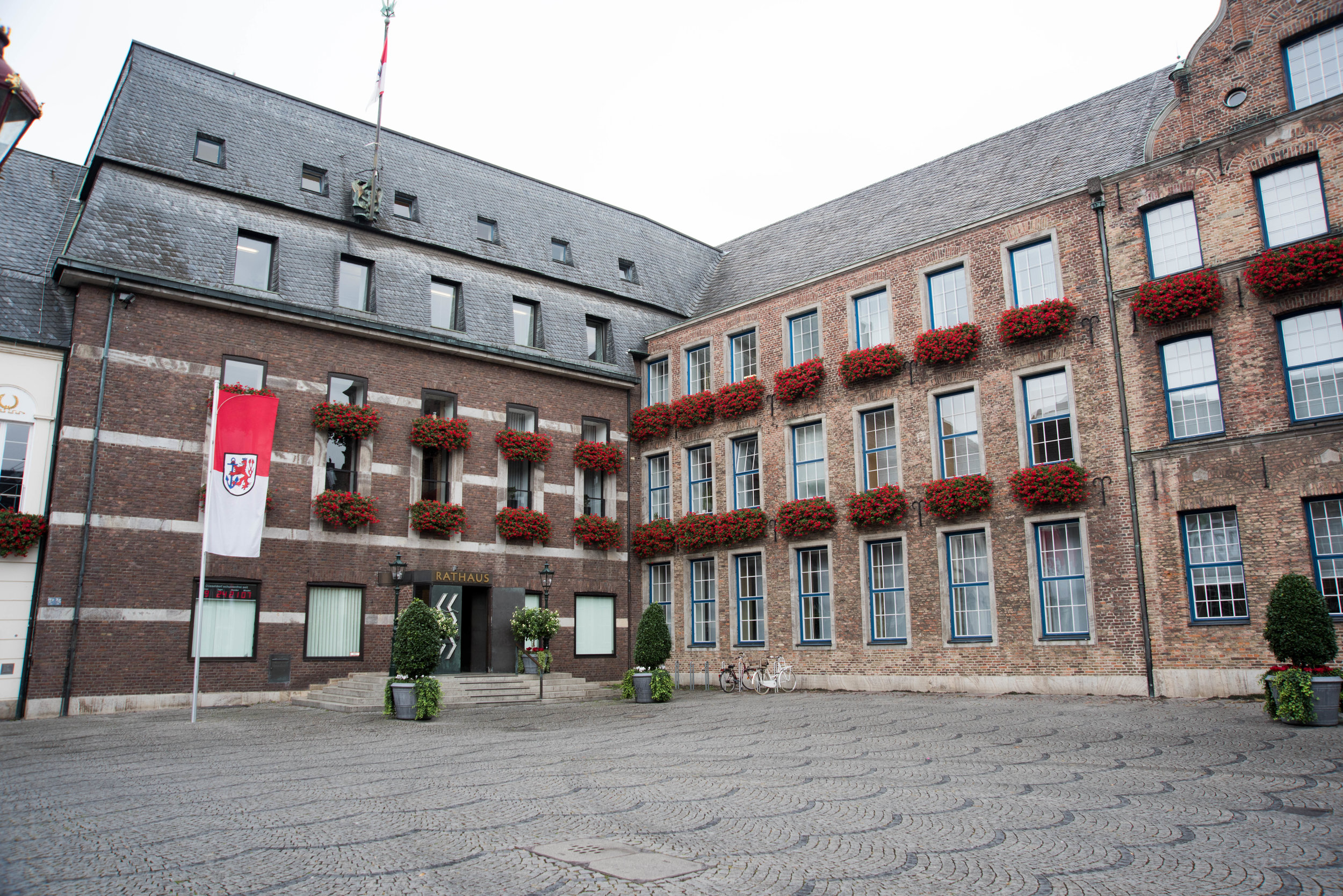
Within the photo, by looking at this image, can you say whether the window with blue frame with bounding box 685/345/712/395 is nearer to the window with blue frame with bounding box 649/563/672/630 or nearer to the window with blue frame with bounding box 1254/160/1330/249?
the window with blue frame with bounding box 649/563/672/630

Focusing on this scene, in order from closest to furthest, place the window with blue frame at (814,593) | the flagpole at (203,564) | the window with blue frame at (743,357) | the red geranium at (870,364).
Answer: the flagpole at (203,564) → the red geranium at (870,364) → the window with blue frame at (814,593) → the window with blue frame at (743,357)

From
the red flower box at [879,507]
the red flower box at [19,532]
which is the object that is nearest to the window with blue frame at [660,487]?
the red flower box at [879,507]

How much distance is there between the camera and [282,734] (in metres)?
14.3

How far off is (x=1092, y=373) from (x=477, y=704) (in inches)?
594

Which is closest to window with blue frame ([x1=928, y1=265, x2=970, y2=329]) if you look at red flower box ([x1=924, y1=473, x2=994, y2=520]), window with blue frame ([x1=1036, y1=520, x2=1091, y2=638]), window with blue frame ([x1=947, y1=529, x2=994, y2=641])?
red flower box ([x1=924, y1=473, x2=994, y2=520])

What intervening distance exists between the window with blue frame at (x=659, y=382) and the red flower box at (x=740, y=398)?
309cm

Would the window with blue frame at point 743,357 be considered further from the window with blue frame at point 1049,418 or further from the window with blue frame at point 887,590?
the window with blue frame at point 1049,418

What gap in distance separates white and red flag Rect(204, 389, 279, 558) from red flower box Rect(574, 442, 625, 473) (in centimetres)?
992

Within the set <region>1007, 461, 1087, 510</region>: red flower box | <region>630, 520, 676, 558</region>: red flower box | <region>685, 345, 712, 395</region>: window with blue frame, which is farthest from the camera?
<region>685, 345, 712, 395</region>: window with blue frame

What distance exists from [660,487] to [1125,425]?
533 inches

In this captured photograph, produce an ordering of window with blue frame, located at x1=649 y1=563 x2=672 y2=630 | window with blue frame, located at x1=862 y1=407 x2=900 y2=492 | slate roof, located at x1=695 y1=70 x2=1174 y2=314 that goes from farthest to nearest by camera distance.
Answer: window with blue frame, located at x1=649 y1=563 x2=672 y2=630
window with blue frame, located at x1=862 y1=407 x2=900 y2=492
slate roof, located at x1=695 y1=70 x2=1174 y2=314

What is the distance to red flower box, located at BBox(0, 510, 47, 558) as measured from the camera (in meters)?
17.4

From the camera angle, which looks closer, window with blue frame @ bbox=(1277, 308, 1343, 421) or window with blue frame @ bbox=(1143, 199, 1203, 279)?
window with blue frame @ bbox=(1277, 308, 1343, 421)

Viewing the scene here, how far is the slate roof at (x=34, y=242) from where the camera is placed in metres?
18.8
